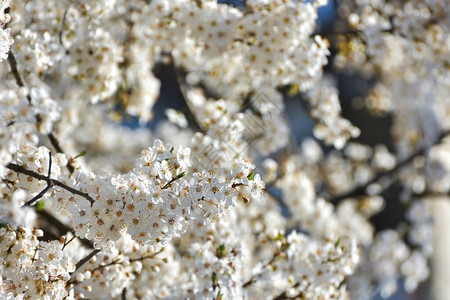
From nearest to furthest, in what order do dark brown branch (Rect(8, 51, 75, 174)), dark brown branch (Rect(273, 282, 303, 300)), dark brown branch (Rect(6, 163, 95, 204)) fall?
dark brown branch (Rect(6, 163, 95, 204)), dark brown branch (Rect(8, 51, 75, 174)), dark brown branch (Rect(273, 282, 303, 300))

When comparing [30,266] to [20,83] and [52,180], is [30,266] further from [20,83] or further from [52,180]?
[20,83]

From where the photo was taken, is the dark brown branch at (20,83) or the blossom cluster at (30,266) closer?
the blossom cluster at (30,266)

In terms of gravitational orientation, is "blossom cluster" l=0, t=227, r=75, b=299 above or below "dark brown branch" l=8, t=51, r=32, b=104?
below

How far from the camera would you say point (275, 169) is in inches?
179

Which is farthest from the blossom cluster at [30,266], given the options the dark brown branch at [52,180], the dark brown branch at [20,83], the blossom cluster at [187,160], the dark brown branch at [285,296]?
the dark brown branch at [285,296]

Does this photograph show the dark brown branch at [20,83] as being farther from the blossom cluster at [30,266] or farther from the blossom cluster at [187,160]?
the blossom cluster at [30,266]

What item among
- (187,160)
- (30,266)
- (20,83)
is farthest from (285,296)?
(20,83)

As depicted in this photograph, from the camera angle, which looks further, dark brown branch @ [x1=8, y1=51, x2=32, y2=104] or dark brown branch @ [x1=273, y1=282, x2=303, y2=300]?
dark brown branch @ [x1=273, y1=282, x2=303, y2=300]

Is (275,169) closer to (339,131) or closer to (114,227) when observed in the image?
(339,131)

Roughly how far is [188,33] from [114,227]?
2073 mm

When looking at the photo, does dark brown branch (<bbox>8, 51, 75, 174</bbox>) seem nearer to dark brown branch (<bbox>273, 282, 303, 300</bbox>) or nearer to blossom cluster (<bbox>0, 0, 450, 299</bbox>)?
blossom cluster (<bbox>0, 0, 450, 299</bbox>)

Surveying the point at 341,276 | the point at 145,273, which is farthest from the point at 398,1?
the point at 145,273

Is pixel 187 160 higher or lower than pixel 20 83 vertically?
lower

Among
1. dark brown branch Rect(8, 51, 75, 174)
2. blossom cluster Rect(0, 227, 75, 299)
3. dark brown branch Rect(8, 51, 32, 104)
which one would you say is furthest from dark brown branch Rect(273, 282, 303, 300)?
dark brown branch Rect(8, 51, 32, 104)
